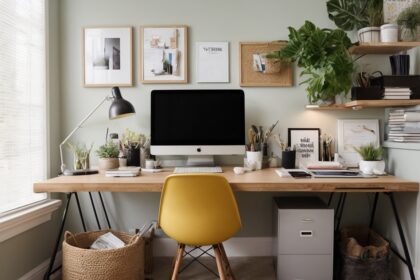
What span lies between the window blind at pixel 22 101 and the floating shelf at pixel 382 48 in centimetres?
225

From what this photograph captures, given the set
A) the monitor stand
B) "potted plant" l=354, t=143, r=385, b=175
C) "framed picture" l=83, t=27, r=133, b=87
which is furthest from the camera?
"framed picture" l=83, t=27, r=133, b=87

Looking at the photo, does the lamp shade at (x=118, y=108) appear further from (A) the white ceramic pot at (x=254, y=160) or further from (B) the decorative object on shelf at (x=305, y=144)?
(B) the decorative object on shelf at (x=305, y=144)

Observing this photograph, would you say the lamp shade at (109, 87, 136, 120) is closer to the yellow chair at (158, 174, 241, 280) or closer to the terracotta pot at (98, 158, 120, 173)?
the terracotta pot at (98, 158, 120, 173)

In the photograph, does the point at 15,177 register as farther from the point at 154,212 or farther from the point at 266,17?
the point at 266,17

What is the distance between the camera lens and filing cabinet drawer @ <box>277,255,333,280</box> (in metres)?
1.80

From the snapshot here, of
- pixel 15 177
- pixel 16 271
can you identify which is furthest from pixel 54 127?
pixel 16 271

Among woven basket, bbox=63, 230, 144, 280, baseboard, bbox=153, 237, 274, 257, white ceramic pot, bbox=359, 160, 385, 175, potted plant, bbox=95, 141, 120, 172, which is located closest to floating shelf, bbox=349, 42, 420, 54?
white ceramic pot, bbox=359, 160, 385, 175

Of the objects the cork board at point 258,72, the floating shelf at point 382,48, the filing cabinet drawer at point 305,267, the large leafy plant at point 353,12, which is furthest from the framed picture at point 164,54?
the filing cabinet drawer at point 305,267

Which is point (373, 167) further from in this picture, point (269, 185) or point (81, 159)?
point (81, 159)

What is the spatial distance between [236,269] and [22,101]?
186cm

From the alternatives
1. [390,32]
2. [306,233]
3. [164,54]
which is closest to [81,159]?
[164,54]

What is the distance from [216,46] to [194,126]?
26.6 inches

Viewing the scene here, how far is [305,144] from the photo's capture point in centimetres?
221

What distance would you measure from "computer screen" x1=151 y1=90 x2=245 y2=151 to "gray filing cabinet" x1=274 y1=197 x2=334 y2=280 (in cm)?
65
